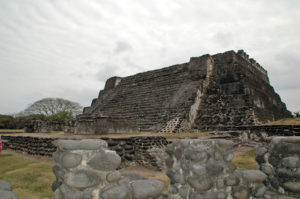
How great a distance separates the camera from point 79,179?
2010mm

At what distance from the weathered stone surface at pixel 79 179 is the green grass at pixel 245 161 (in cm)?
472

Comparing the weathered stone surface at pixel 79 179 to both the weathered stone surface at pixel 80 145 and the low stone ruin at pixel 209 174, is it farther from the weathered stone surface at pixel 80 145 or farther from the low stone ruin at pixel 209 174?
the low stone ruin at pixel 209 174

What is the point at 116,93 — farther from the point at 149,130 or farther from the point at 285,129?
the point at 285,129

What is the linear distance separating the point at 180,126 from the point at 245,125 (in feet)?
10.1

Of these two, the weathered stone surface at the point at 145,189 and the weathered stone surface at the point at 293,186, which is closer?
the weathered stone surface at the point at 145,189

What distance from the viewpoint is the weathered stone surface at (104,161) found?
209 cm

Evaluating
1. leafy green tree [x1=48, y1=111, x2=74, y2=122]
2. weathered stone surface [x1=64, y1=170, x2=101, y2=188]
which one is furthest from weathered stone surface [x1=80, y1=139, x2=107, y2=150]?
leafy green tree [x1=48, y1=111, x2=74, y2=122]

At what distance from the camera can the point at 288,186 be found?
2848mm

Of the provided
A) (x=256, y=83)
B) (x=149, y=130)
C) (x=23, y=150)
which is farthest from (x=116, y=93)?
(x=256, y=83)

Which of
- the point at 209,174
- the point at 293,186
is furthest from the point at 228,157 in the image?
the point at 293,186

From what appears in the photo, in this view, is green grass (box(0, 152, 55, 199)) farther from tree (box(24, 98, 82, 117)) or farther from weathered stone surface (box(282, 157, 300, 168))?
tree (box(24, 98, 82, 117))

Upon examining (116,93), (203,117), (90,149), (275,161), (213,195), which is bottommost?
(213,195)

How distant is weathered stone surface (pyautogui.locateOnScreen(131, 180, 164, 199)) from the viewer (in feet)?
7.67

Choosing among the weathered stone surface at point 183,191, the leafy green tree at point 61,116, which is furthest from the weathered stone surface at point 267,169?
the leafy green tree at point 61,116
